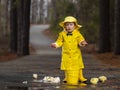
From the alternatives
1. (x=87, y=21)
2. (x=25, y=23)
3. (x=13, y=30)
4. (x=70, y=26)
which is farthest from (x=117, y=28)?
(x=87, y=21)

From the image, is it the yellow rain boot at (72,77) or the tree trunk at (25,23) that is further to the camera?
the tree trunk at (25,23)

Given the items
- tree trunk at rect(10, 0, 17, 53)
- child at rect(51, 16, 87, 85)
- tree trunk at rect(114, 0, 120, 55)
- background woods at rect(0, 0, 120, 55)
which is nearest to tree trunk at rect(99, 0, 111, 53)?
background woods at rect(0, 0, 120, 55)

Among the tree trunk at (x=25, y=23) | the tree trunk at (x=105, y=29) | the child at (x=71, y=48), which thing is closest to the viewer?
the child at (x=71, y=48)

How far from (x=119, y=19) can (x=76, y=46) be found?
1708 centimetres

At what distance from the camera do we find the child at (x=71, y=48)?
1045 cm

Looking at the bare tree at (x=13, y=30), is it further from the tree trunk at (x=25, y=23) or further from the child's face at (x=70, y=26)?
the child's face at (x=70, y=26)

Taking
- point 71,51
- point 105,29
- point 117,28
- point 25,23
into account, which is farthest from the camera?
point 105,29

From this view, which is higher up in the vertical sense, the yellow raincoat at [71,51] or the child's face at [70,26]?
the child's face at [70,26]

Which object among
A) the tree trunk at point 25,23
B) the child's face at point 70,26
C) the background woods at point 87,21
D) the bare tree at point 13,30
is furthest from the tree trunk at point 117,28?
the child's face at point 70,26

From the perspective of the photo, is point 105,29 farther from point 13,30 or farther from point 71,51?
point 71,51

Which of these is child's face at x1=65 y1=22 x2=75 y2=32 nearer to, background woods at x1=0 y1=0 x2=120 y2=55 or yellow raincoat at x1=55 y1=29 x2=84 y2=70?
yellow raincoat at x1=55 y1=29 x2=84 y2=70

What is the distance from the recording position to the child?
10.5 m

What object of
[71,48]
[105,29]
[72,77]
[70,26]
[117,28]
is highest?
[70,26]

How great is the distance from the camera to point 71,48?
1048cm
